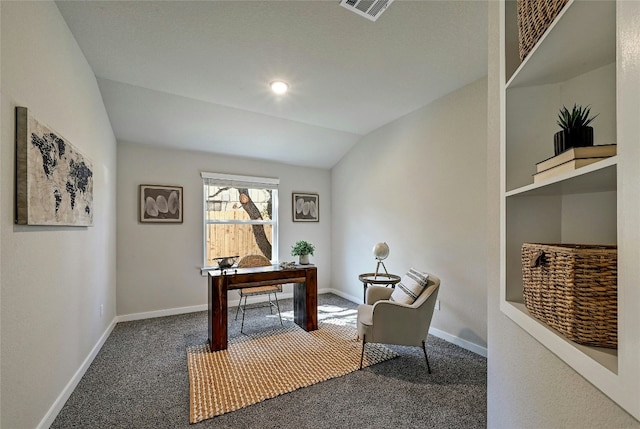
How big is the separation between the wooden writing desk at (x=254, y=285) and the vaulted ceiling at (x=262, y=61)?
6.36 ft

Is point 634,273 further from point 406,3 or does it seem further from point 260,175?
point 260,175

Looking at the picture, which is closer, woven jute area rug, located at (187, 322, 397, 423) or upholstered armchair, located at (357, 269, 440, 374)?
woven jute area rug, located at (187, 322, 397, 423)

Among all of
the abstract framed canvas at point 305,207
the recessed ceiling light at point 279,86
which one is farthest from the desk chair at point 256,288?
the recessed ceiling light at point 279,86

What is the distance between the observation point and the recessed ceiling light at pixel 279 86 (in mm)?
2785

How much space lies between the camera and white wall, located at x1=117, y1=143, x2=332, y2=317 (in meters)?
3.65

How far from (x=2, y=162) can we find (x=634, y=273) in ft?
7.39

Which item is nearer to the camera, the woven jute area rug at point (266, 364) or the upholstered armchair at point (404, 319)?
the woven jute area rug at point (266, 364)

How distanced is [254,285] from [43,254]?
1733 mm

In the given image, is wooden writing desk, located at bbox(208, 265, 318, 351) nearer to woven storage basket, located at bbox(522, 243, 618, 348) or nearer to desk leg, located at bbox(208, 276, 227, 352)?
desk leg, located at bbox(208, 276, 227, 352)

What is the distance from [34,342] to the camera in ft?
5.19

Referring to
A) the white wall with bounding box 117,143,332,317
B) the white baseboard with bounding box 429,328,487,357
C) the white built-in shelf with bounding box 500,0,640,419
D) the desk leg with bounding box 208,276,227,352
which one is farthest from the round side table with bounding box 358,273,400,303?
the white wall with bounding box 117,143,332,317

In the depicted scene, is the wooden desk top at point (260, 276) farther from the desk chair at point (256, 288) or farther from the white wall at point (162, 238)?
the white wall at point (162, 238)

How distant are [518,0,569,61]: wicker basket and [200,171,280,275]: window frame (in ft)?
13.1

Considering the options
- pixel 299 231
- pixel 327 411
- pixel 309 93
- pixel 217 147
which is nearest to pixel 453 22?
pixel 309 93
